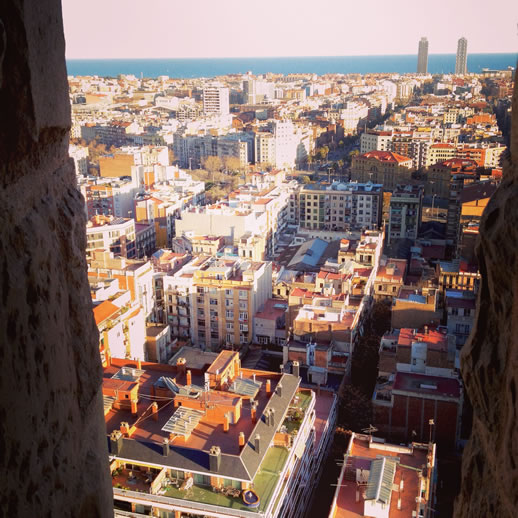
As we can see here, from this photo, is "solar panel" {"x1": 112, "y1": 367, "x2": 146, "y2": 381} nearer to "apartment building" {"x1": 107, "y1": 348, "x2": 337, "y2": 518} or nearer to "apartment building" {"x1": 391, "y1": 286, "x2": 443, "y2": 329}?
"apartment building" {"x1": 107, "y1": 348, "x2": 337, "y2": 518}

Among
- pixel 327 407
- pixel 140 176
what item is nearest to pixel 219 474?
pixel 327 407

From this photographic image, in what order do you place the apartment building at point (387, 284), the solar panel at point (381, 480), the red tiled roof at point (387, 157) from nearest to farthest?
the solar panel at point (381, 480), the apartment building at point (387, 284), the red tiled roof at point (387, 157)

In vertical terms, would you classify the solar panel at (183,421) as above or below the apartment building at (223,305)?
above

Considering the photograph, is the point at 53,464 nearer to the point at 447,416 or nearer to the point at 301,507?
the point at 301,507

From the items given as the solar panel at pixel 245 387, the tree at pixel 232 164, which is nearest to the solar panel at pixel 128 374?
the solar panel at pixel 245 387

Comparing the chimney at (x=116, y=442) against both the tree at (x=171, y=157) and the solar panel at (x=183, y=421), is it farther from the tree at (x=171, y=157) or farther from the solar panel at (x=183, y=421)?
the tree at (x=171, y=157)

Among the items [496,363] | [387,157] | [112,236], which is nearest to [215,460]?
[496,363]
